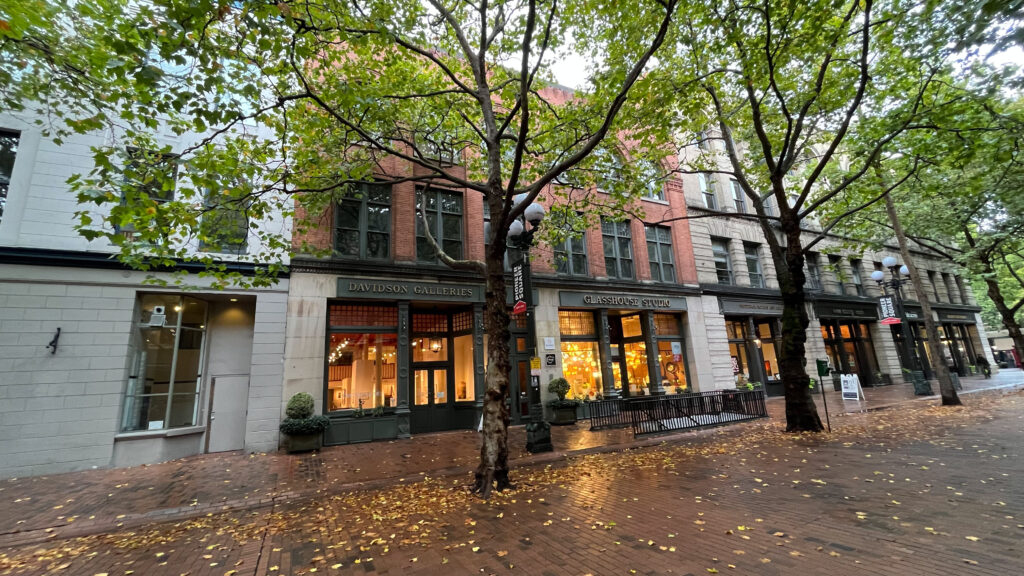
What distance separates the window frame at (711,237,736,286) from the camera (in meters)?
21.2

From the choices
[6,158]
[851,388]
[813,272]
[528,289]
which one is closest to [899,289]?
[813,272]

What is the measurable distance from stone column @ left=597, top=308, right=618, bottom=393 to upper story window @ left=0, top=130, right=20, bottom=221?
18091 mm

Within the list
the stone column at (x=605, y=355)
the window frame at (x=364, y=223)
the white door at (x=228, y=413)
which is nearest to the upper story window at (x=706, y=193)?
the stone column at (x=605, y=355)

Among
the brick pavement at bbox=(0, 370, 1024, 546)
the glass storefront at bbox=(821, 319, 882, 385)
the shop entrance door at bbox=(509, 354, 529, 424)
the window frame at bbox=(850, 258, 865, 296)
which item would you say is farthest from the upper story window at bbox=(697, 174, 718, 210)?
the brick pavement at bbox=(0, 370, 1024, 546)

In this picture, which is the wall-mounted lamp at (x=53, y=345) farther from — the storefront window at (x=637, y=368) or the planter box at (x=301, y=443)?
the storefront window at (x=637, y=368)

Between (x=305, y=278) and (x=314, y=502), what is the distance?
7411 mm

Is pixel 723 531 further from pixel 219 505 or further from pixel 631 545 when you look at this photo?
pixel 219 505

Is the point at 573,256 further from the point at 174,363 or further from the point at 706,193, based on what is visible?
the point at 174,363

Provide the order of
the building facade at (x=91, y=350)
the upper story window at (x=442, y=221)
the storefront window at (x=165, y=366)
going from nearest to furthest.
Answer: the building facade at (x=91, y=350) → the storefront window at (x=165, y=366) → the upper story window at (x=442, y=221)

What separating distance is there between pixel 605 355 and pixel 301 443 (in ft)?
37.6

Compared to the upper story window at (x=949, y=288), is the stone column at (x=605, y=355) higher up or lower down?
lower down

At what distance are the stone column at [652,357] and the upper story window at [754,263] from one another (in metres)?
7.80

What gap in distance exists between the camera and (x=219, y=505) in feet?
22.7

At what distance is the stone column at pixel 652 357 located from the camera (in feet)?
57.7
